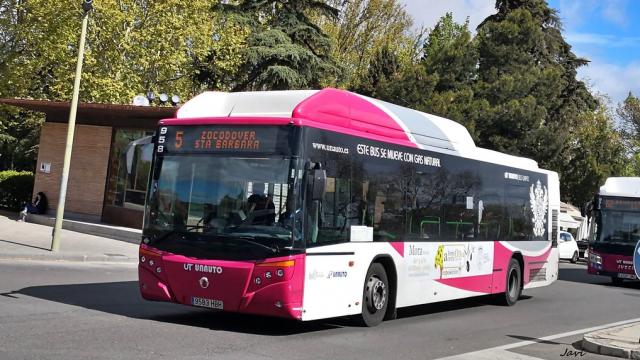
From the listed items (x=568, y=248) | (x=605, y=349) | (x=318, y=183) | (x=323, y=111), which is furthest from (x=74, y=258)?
(x=568, y=248)

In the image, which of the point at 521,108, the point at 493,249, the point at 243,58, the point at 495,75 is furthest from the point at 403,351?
the point at 495,75

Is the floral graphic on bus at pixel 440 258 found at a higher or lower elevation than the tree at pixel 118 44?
lower

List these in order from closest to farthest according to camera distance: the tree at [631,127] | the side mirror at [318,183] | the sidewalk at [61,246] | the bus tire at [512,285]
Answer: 1. the side mirror at [318,183]
2. the bus tire at [512,285]
3. the sidewalk at [61,246]
4. the tree at [631,127]

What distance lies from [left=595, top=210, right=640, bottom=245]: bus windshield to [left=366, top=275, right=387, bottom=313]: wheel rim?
15063 millimetres

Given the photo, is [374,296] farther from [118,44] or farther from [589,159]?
[589,159]

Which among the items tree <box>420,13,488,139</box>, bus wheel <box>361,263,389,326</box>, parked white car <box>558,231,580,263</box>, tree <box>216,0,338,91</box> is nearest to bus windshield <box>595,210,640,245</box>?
tree <box>420,13,488,139</box>

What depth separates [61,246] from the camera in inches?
Result: 792

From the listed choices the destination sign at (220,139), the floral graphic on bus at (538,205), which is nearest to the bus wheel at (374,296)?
the destination sign at (220,139)

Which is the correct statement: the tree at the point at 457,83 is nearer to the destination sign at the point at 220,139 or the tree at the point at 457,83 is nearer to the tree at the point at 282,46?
the tree at the point at 282,46

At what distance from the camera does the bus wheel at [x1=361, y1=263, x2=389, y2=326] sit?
33.9ft

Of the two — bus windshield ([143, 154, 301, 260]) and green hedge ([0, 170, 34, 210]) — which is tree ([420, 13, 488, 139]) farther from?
bus windshield ([143, 154, 301, 260])

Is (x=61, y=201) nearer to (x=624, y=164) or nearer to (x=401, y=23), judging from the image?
(x=401, y=23)

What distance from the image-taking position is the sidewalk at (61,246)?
17656 millimetres

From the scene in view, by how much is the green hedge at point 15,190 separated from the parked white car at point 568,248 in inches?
1090
